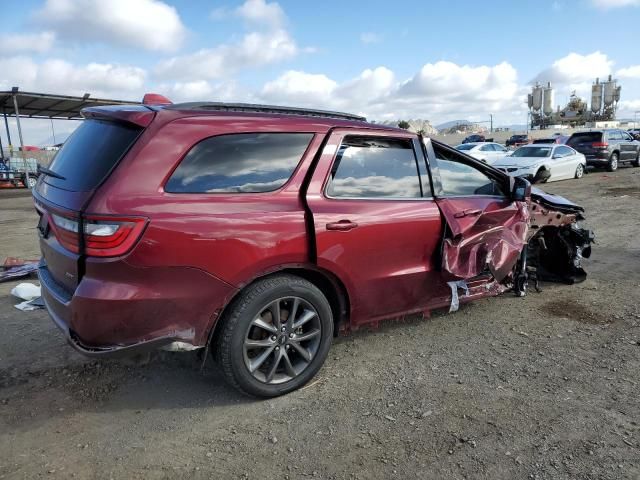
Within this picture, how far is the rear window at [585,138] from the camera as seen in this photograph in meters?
20.8

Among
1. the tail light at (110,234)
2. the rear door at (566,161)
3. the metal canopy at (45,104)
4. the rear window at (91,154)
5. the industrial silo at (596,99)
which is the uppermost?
the industrial silo at (596,99)

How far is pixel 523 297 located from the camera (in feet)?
16.4

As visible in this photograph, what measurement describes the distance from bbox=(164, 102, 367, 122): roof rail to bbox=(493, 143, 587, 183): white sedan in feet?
45.5

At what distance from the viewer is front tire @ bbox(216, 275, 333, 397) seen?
289 centimetres

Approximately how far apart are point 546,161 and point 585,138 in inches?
231

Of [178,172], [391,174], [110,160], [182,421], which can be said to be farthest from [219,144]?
[182,421]

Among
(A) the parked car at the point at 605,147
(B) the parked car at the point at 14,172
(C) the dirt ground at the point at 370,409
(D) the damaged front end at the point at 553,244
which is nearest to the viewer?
(C) the dirt ground at the point at 370,409

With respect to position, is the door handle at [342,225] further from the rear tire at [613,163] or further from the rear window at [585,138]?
the rear tire at [613,163]

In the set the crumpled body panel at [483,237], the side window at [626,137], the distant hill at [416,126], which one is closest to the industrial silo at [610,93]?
the distant hill at [416,126]

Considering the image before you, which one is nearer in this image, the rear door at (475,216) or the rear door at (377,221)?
the rear door at (377,221)

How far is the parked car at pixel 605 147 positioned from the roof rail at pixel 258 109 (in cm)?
2042

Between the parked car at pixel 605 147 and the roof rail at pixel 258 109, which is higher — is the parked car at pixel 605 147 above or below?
below

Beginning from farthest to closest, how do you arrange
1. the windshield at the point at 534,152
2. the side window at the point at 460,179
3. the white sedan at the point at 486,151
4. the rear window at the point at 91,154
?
the white sedan at the point at 486,151
the windshield at the point at 534,152
the side window at the point at 460,179
the rear window at the point at 91,154

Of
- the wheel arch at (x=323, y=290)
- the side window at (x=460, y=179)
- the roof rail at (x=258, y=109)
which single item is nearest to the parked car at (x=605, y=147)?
the side window at (x=460, y=179)
